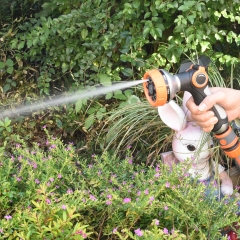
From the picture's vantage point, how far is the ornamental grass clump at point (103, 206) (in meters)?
1.31

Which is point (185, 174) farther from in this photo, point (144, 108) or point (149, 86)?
point (144, 108)

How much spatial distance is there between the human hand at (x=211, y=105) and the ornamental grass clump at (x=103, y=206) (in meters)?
0.20

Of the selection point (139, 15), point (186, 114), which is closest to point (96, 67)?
point (139, 15)

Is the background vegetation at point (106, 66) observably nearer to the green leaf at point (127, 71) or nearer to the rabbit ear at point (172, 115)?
the green leaf at point (127, 71)

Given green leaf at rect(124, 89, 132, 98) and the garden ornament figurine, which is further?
green leaf at rect(124, 89, 132, 98)

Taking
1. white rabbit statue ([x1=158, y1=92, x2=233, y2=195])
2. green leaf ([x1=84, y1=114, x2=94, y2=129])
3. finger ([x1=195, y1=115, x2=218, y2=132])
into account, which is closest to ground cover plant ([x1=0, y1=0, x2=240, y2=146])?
green leaf ([x1=84, y1=114, x2=94, y2=129])

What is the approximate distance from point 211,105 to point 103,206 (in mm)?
517

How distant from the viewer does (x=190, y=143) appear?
1.84 m

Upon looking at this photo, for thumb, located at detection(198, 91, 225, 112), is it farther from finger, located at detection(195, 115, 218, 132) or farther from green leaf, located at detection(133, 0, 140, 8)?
green leaf, located at detection(133, 0, 140, 8)

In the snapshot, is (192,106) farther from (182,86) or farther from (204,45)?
(204,45)

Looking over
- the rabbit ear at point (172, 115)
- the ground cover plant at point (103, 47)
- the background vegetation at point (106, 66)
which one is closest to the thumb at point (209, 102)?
the rabbit ear at point (172, 115)

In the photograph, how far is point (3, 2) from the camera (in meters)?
3.47

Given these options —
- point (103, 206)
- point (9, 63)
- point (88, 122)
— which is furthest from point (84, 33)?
point (103, 206)

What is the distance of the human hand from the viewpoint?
5.24 feet
